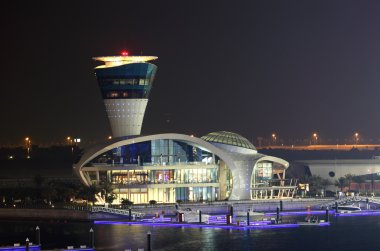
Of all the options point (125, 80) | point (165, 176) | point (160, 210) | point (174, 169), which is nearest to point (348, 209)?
point (174, 169)

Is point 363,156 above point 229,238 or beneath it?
above

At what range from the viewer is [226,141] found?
141 metres

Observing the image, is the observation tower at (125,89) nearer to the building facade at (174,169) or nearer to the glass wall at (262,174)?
the building facade at (174,169)

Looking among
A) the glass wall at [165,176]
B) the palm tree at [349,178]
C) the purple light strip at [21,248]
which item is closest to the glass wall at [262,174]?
the glass wall at [165,176]

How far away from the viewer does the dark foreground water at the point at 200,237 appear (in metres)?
99.0

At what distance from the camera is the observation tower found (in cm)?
13838

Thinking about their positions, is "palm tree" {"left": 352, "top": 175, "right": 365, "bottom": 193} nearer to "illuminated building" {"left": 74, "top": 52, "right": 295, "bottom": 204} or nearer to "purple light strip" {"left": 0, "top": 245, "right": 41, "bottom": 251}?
"illuminated building" {"left": 74, "top": 52, "right": 295, "bottom": 204}

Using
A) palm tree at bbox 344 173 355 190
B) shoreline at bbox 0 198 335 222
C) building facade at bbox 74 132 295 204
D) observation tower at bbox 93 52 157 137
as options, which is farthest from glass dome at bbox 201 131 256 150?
palm tree at bbox 344 173 355 190

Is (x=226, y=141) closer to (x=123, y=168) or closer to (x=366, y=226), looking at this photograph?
(x=123, y=168)

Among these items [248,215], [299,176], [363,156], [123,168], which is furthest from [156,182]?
[363,156]

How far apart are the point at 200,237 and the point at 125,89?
3725 centimetres

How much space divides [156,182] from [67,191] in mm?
10505

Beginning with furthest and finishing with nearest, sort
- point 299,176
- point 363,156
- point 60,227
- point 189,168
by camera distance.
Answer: point 363,156, point 299,176, point 189,168, point 60,227

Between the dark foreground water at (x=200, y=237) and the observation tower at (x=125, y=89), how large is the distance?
25639 mm
